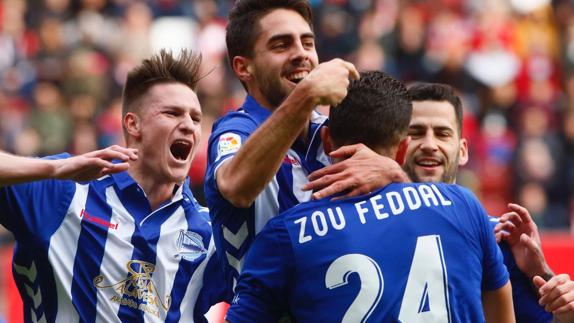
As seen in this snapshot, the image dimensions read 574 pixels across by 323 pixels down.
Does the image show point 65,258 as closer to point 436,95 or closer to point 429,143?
point 429,143

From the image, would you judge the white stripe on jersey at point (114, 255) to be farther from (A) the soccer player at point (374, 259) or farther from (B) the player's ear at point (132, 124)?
(A) the soccer player at point (374, 259)

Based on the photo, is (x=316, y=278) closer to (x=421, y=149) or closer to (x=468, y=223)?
(x=468, y=223)

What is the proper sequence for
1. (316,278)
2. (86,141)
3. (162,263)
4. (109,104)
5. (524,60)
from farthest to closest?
(524,60) → (109,104) → (86,141) → (162,263) → (316,278)

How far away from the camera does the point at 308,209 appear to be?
4.97 m

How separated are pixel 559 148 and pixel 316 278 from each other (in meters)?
11.7

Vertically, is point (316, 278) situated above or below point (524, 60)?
below

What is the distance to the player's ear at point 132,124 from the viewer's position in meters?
6.80

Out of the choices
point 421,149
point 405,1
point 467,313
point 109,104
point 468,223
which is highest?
point 405,1

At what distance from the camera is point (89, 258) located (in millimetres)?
6133

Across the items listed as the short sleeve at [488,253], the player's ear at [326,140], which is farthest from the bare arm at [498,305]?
the player's ear at [326,140]

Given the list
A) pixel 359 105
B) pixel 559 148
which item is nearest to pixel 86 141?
pixel 559 148

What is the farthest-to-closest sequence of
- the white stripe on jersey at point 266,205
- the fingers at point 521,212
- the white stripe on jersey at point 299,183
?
the fingers at point 521,212, the white stripe on jersey at point 299,183, the white stripe on jersey at point 266,205

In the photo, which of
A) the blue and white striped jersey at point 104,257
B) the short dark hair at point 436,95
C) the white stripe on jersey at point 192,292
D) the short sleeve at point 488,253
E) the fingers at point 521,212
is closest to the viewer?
the short sleeve at point 488,253

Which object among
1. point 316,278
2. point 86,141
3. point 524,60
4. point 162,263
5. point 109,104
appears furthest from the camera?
point 524,60
